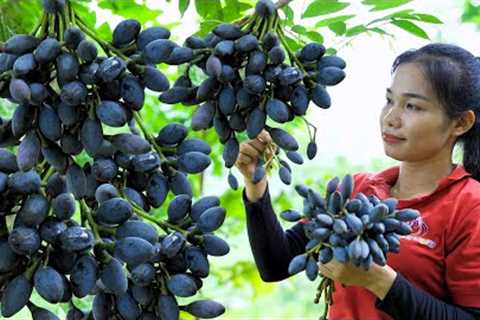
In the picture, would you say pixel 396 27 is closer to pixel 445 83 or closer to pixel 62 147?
pixel 445 83

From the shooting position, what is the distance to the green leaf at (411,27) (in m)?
1.23

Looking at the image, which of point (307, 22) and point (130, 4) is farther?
point (130, 4)

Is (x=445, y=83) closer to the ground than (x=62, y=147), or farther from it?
closer to the ground

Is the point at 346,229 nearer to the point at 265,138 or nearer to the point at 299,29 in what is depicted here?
the point at 265,138

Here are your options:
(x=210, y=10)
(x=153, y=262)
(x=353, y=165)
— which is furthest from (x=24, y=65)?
(x=353, y=165)

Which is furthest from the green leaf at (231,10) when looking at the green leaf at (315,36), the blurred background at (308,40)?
the green leaf at (315,36)

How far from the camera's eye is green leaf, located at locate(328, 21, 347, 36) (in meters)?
1.24

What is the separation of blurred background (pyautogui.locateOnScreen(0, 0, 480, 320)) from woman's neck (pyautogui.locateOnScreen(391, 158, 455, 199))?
8cm

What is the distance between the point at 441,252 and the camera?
4.48 ft

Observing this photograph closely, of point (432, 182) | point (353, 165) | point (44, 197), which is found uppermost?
point (44, 197)

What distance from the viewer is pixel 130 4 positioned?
1.63 m

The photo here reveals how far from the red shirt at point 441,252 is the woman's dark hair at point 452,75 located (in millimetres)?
120

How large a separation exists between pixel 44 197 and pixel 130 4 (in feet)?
→ 3.12

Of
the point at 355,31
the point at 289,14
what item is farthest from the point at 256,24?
the point at 355,31
